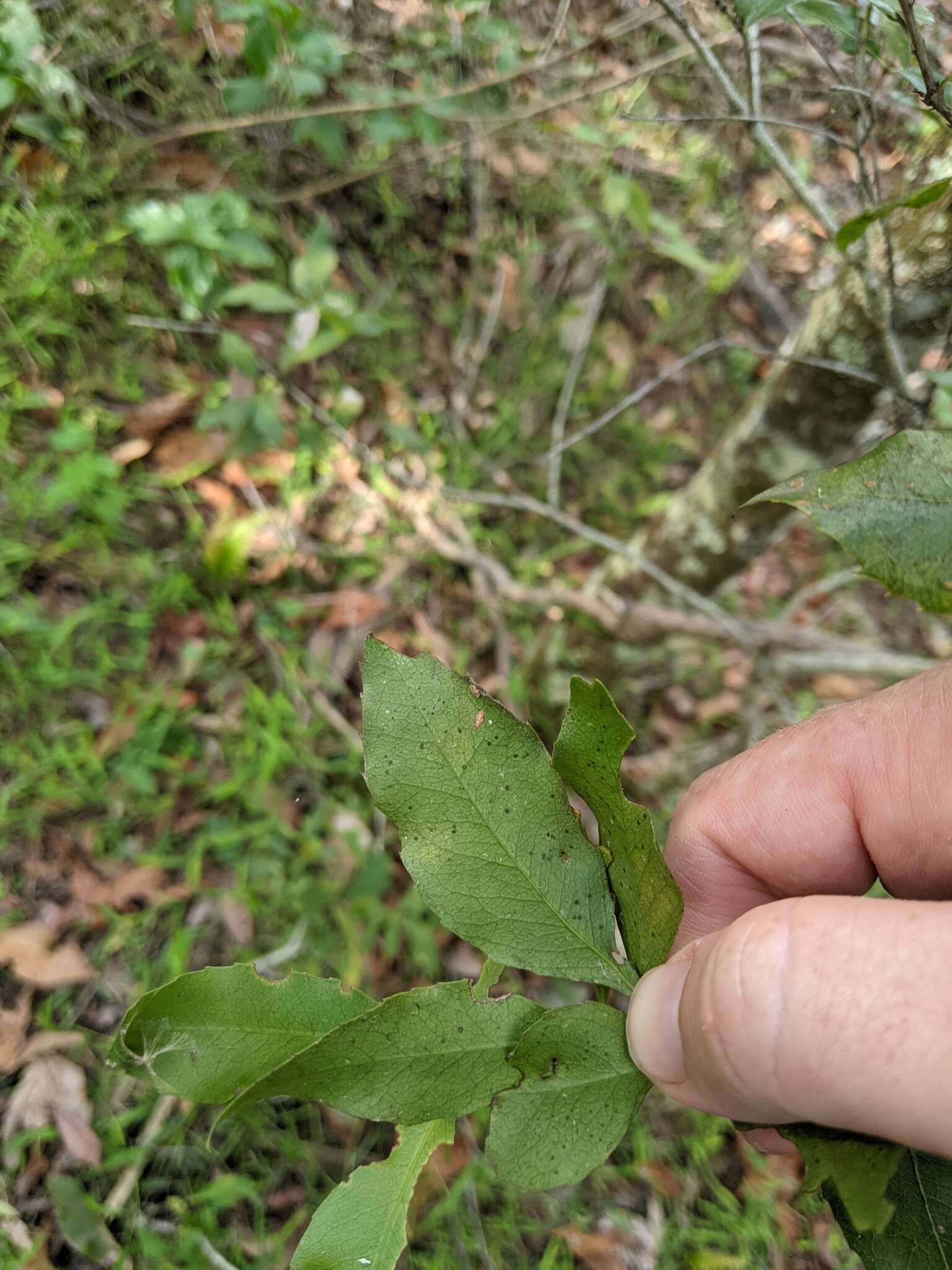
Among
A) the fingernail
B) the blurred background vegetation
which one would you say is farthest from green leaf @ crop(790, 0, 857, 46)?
the fingernail

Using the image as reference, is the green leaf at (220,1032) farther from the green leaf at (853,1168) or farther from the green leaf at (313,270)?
the green leaf at (313,270)

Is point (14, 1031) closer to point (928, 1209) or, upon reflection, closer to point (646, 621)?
point (646, 621)

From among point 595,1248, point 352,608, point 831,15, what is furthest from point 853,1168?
point 352,608

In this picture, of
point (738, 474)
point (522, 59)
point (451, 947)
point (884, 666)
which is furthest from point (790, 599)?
point (522, 59)

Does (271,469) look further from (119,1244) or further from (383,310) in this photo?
(119,1244)

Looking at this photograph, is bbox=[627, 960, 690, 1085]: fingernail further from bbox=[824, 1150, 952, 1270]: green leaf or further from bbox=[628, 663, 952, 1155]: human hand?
bbox=[824, 1150, 952, 1270]: green leaf

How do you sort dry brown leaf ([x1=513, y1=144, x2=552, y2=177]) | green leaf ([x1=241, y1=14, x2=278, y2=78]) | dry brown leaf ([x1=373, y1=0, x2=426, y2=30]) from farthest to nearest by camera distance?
dry brown leaf ([x1=513, y1=144, x2=552, y2=177]) < dry brown leaf ([x1=373, y1=0, x2=426, y2=30]) < green leaf ([x1=241, y1=14, x2=278, y2=78])

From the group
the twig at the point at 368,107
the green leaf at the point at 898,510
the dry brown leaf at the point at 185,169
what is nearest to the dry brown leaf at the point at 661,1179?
the green leaf at the point at 898,510
